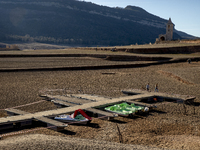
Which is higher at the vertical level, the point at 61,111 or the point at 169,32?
the point at 169,32

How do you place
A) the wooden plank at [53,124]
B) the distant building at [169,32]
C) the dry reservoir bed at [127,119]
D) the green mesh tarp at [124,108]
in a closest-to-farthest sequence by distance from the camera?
the dry reservoir bed at [127,119] → the wooden plank at [53,124] → the green mesh tarp at [124,108] → the distant building at [169,32]

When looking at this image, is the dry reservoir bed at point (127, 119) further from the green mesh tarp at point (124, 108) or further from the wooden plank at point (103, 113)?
the green mesh tarp at point (124, 108)

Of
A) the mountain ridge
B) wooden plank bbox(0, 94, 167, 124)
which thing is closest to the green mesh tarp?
wooden plank bbox(0, 94, 167, 124)

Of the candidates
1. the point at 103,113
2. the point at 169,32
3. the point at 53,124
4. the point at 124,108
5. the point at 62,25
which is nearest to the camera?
the point at 53,124

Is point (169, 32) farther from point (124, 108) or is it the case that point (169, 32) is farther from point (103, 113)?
point (103, 113)

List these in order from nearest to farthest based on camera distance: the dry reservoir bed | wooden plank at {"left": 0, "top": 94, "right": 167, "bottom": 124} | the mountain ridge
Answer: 1. the dry reservoir bed
2. wooden plank at {"left": 0, "top": 94, "right": 167, "bottom": 124}
3. the mountain ridge

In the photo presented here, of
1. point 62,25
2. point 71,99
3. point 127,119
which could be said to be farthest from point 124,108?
point 62,25

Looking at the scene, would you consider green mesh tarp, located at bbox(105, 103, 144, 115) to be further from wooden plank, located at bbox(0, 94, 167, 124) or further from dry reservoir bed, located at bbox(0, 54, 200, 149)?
wooden plank, located at bbox(0, 94, 167, 124)

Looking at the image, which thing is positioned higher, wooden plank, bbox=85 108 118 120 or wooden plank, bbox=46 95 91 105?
wooden plank, bbox=46 95 91 105

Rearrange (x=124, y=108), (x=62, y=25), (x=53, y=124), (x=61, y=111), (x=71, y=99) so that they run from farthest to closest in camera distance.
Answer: (x=62, y=25) → (x=71, y=99) → (x=124, y=108) → (x=61, y=111) → (x=53, y=124)

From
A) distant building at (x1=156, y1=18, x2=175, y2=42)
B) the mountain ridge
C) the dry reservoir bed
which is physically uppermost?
the mountain ridge

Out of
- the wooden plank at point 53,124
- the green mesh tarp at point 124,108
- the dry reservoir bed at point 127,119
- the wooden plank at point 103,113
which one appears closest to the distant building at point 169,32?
the dry reservoir bed at point 127,119

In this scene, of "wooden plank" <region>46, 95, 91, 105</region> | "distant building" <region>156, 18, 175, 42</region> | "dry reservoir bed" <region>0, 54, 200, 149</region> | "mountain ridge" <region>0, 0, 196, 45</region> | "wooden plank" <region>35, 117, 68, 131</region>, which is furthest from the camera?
"mountain ridge" <region>0, 0, 196, 45</region>

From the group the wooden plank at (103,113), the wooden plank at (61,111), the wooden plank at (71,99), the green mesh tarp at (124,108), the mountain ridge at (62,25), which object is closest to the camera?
the wooden plank at (61,111)
